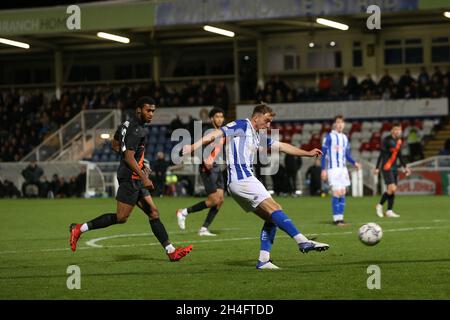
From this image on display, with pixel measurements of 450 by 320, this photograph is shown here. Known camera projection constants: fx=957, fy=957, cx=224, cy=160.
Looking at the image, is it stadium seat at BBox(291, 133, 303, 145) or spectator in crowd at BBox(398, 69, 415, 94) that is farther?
stadium seat at BBox(291, 133, 303, 145)

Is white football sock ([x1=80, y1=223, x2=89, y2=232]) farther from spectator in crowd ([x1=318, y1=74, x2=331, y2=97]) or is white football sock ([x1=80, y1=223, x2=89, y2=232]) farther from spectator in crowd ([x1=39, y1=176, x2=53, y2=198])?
spectator in crowd ([x1=318, y1=74, x2=331, y2=97])

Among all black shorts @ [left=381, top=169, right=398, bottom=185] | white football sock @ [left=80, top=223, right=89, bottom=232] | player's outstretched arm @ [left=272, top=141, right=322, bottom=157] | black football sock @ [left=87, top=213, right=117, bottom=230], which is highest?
player's outstretched arm @ [left=272, top=141, right=322, bottom=157]

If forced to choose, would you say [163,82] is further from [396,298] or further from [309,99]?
[396,298]

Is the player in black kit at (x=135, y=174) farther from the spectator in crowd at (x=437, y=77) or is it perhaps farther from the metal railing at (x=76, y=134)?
the metal railing at (x=76, y=134)

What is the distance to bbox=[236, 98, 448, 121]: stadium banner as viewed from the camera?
37844 mm

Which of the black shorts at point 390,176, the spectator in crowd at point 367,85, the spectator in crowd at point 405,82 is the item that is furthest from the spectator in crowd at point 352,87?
the black shorts at point 390,176

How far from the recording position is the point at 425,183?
3347 centimetres

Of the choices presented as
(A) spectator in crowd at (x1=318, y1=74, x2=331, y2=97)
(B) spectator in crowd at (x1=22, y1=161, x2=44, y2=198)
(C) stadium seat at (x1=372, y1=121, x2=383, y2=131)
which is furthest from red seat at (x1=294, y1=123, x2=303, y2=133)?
(B) spectator in crowd at (x1=22, y1=161, x2=44, y2=198)

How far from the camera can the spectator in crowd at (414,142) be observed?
3581 cm

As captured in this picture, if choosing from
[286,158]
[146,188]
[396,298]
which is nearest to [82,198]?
[286,158]

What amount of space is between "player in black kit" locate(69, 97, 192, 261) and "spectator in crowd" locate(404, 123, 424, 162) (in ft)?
79.2

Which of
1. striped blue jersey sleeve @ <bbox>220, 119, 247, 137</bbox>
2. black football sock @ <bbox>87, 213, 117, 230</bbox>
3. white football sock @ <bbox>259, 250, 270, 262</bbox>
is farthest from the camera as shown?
black football sock @ <bbox>87, 213, 117, 230</bbox>

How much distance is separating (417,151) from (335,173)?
1667 centimetres

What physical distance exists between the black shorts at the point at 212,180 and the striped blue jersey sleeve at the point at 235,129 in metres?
5.44
